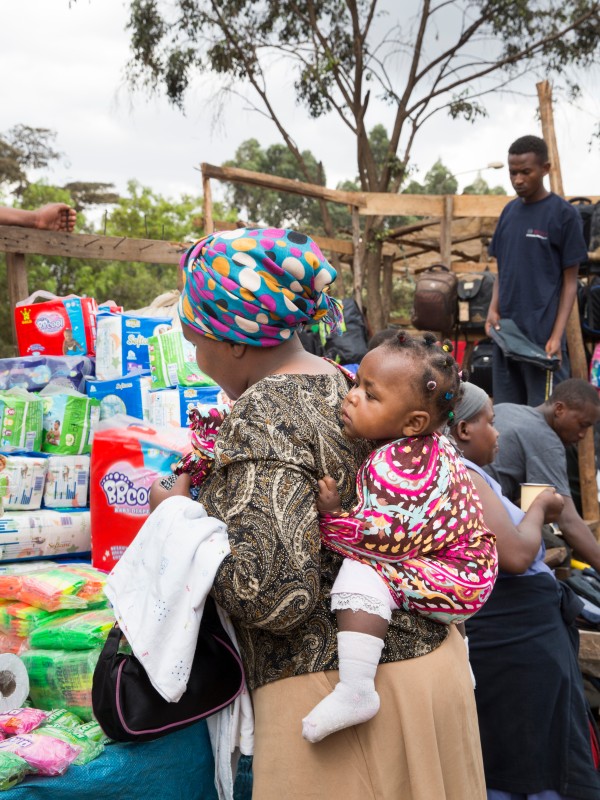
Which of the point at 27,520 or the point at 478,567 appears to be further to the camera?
the point at 27,520

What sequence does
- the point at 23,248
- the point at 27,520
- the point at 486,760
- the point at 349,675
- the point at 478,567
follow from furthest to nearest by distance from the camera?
the point at 23,248 < the point at 27,520 < the point at 486,760 < the point at 478,567 < the point at 349,675

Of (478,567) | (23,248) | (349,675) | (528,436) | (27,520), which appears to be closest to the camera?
(349,675)

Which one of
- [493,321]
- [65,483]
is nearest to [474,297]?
[493,321]

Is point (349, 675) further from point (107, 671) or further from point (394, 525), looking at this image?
point (107, 671)

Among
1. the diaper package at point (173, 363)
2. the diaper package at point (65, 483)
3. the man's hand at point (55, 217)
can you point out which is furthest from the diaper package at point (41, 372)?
the man's hand at point (55, 217)

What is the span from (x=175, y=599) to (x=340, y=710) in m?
0.38

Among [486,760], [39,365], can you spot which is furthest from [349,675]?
[39,365]

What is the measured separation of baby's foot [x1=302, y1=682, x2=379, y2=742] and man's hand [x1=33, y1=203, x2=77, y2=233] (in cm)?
351

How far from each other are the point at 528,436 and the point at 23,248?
2.85m

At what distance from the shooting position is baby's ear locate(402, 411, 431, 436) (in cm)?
157

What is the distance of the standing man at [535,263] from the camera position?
4883 millimetres

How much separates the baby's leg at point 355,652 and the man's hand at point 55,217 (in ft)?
11.2

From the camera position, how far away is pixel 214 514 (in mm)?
1559

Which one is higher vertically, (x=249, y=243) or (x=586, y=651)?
(x=249, y=243)
